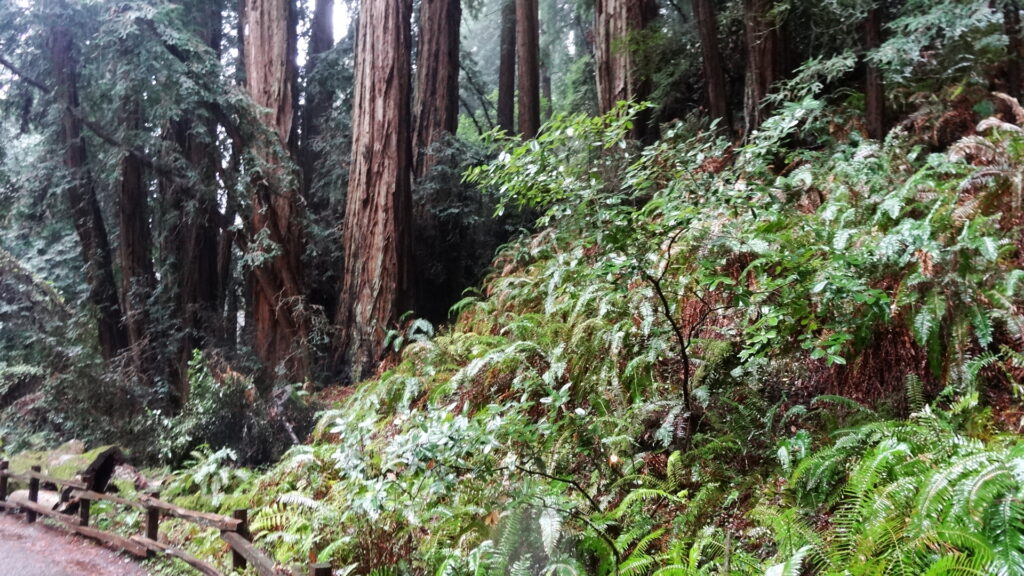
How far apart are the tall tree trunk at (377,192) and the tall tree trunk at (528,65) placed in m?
3.25

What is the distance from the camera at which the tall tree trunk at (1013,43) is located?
20.2 ft

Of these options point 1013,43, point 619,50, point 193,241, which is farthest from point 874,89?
point 193,241

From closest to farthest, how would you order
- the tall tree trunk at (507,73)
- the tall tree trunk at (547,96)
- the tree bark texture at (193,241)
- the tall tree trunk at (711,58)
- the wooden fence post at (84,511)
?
the wooden fence post at (84,511), the tall tree trunk at (711,58), the tree bark texture at (193,241), the tall tree trunk at (507,73), the tall tree trunk at (547,96)

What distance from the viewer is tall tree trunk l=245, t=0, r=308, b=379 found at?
9469mm

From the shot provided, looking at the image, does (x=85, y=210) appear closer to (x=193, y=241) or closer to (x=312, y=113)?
(x=193, y=241)

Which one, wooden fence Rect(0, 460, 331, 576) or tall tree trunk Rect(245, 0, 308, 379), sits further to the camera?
tall tree trunk Rect(245, 0, 308, 379)

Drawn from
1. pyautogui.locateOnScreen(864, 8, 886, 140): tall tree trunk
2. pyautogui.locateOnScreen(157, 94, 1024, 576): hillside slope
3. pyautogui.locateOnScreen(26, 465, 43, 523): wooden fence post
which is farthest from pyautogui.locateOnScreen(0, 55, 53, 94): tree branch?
pyautogui.locateOnScreen(864, 8, 886, 140): tall tree trunk

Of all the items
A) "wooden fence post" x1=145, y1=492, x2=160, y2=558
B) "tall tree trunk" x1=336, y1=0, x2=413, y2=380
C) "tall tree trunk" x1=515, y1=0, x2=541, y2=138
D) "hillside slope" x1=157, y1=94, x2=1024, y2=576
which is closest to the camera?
"hillside slope" x1=157, y1=94, x2=1024, y2=576

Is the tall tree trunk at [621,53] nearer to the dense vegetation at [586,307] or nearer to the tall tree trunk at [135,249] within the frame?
the dense vegetation at [586,307]

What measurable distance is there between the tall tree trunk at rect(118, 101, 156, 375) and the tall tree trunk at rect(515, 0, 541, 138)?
689 cm

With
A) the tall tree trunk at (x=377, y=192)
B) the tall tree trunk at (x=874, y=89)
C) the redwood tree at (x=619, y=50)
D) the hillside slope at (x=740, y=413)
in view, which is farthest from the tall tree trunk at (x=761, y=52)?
the tall tree trunk at (x=377, y=192)

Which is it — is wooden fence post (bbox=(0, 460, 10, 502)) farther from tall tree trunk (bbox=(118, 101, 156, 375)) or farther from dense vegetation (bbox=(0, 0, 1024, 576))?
tall tree trunk (bbox=(118, 101, 156, 375))

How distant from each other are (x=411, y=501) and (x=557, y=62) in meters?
21.6

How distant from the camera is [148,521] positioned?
4875mm
